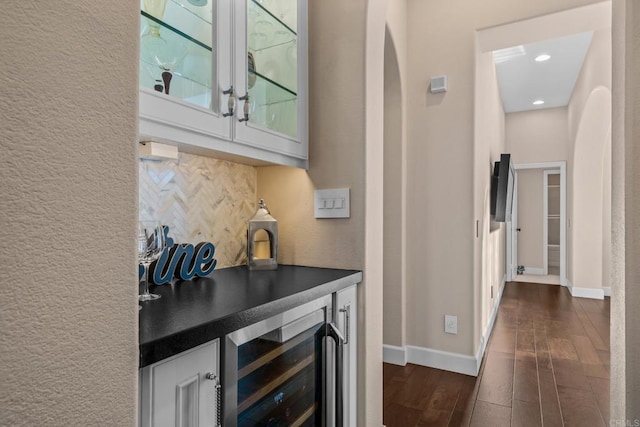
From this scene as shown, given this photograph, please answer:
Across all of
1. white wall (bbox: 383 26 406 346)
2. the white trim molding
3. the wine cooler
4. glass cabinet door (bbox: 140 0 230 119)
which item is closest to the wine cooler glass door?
the wine cooler

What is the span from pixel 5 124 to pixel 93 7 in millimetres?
234

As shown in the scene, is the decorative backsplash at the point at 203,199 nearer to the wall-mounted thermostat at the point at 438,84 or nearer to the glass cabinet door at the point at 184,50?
the glass cabinet door at the point at 184,50

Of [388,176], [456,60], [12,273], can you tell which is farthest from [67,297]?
[456,60]

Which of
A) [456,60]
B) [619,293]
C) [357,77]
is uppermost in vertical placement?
[456,60]

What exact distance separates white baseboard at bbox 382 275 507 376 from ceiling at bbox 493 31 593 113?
3.09m

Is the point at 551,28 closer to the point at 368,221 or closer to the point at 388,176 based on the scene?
the point at 388,176

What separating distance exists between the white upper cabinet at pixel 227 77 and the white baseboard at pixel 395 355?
6.08 ft

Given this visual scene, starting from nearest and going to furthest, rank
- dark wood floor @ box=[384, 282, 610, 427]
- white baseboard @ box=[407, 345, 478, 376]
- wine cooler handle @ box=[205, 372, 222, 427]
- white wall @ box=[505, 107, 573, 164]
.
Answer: wine cooler handle @ box=[205, 372, 222, 427] → dark wood floor @ box=[384, 282, 610, 427] → white baseboard @ box=[407, 345, 478, 376] → white wall @ box=[505, 107, 573, 164]

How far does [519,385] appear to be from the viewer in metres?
2.46

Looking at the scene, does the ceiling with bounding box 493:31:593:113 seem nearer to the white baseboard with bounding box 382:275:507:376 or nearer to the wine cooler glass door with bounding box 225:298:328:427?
the white baseboard with bounding box 382:275:507:376

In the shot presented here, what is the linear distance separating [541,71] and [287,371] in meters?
5.40

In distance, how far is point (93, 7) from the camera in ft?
1.86

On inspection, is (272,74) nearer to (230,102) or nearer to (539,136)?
(230,102)

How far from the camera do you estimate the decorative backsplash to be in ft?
4.43
